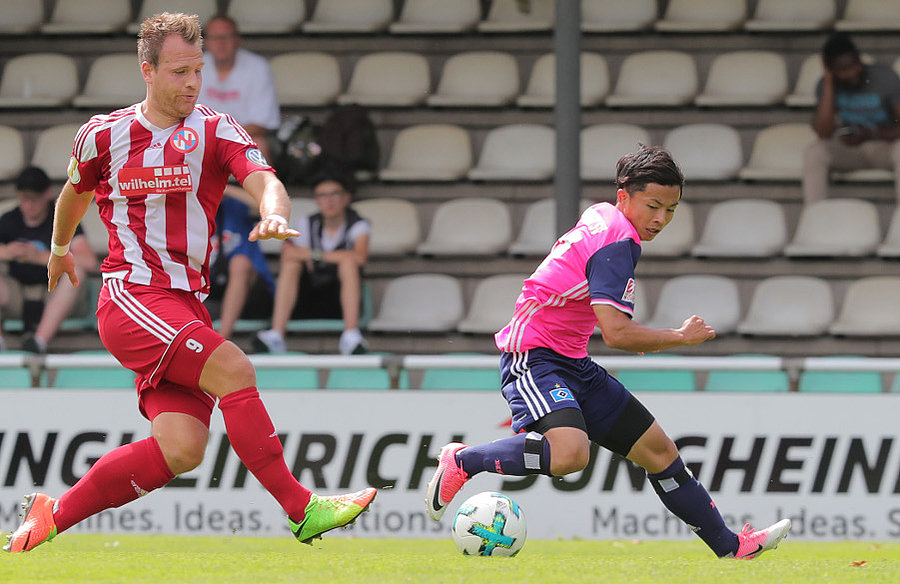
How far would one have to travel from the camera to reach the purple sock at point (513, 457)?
477 cm

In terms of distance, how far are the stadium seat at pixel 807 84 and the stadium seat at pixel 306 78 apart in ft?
11.8

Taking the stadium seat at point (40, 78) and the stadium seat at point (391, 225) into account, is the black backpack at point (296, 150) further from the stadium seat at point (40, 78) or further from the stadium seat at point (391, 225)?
the stadium seat at point (40, 78)

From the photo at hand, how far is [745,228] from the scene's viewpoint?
9516mm

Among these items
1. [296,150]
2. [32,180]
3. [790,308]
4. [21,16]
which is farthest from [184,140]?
[21,16]

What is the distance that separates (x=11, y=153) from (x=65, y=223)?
19.8 ft

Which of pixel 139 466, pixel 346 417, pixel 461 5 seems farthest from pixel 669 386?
pixel 461 5

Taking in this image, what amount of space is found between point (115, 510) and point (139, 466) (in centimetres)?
291

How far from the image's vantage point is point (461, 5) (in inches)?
425

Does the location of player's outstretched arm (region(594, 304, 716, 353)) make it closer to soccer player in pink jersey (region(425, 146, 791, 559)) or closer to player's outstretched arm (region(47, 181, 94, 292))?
soccer player in pink jersey (region(425, 146, 791, 559))

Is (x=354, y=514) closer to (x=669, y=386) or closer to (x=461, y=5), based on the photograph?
(x=669, y=386)

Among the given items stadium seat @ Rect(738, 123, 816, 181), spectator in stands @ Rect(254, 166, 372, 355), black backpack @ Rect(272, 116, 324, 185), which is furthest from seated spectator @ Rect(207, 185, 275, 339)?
stadium seat @ Rect(738, 123, 816, 181)

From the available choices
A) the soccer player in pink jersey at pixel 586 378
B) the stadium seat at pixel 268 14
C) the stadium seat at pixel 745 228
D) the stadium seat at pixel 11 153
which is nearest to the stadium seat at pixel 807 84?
the stadium seat at pixel 745 228

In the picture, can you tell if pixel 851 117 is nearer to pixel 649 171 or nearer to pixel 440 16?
pixel 440 16

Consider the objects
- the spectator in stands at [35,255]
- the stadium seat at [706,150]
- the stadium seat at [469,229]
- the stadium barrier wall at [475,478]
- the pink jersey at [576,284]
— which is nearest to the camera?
the pink jersey at [576,284]
